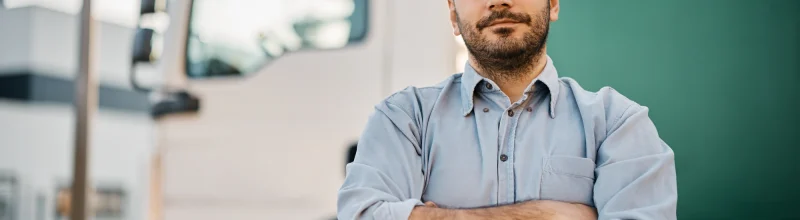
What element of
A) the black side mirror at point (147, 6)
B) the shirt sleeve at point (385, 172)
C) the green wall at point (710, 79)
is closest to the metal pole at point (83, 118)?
the black side mirror at point (147, 6)

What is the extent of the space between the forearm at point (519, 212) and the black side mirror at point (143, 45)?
66.4 inches

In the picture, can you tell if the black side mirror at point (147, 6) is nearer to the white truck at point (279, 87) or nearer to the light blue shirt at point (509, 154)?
the white truck at point (279, 87)

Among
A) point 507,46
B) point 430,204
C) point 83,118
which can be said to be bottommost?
point 83,118

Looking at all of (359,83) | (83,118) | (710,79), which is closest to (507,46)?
(710,79)

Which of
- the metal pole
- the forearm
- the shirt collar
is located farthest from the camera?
the metal pole

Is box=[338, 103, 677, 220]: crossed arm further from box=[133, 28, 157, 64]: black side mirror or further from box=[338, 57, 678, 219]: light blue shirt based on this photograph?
box=[133, 28, 157, 64]: black side mirror

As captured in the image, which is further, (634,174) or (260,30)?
(260,30)

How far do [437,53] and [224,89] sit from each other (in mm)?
794

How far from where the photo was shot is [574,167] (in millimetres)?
1188

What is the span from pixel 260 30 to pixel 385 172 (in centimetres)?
141

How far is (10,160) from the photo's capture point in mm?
9711

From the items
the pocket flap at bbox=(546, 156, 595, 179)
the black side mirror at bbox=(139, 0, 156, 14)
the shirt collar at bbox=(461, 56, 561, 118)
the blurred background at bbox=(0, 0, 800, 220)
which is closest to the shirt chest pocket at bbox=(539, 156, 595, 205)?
the pocket flap at bbox=(546, 156, 595, 179)

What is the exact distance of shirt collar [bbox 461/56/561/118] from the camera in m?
1.28

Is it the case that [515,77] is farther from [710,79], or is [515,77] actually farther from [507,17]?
[710,79]
